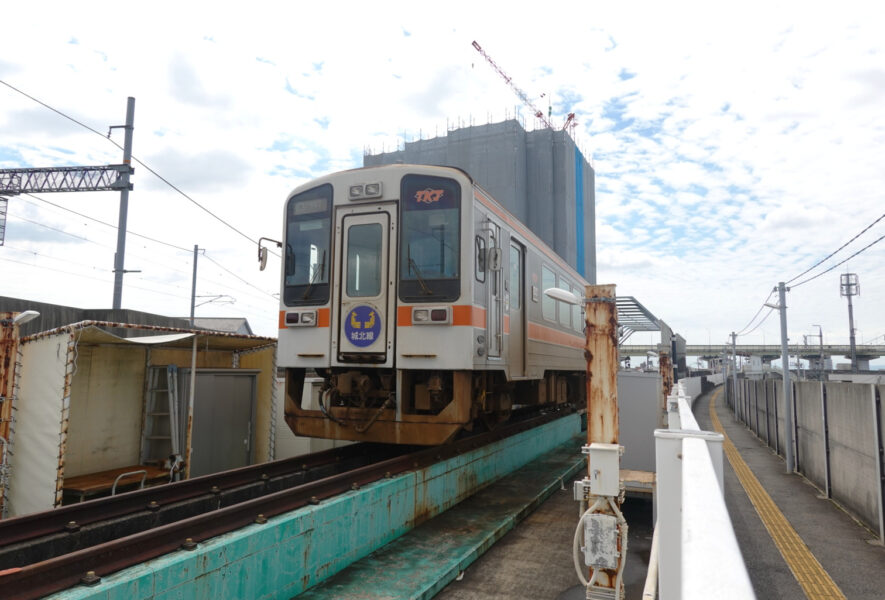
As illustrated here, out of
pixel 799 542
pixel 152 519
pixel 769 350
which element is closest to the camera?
pixel 152 519

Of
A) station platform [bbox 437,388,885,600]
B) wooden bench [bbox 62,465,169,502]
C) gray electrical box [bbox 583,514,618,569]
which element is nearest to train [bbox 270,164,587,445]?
station platform [bbox 437,388,885,600]

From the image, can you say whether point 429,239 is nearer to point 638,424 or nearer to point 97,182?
point 638,424

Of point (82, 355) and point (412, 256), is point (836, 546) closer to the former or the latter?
point (412, 256)

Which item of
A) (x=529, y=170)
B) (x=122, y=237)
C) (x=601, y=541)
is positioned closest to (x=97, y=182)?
(x=122, y=237)

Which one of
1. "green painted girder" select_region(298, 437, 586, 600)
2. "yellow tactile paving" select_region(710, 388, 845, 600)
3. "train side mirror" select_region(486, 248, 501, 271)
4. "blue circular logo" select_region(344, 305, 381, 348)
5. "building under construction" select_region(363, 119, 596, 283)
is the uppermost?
"building under construction" select_region(363, 119, 596, 283)

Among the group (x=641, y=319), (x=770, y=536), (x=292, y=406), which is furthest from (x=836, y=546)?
(x=641, y=319)

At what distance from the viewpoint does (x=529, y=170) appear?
169ft

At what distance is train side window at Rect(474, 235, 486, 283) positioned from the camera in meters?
7.05

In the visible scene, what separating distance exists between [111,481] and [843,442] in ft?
33.5

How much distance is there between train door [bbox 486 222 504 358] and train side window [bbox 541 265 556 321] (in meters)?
2.47

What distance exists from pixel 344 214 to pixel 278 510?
→ 154 inches

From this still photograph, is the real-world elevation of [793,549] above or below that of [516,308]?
below

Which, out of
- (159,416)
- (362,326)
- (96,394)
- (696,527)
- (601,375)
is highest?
(362,326)

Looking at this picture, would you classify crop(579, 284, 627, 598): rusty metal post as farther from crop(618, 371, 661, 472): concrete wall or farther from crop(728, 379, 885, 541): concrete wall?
crop(728, 379, 885, 541): concrete wall
